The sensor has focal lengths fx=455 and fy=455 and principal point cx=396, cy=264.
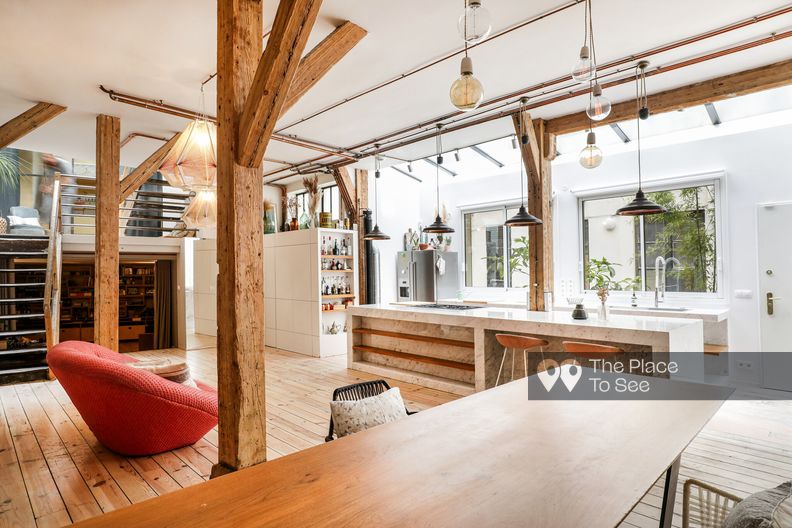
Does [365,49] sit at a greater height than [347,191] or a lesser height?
greater

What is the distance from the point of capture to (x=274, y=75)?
96.1 inches

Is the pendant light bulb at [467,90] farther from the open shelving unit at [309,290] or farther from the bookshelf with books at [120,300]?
the bookshelf with books at [120,300]

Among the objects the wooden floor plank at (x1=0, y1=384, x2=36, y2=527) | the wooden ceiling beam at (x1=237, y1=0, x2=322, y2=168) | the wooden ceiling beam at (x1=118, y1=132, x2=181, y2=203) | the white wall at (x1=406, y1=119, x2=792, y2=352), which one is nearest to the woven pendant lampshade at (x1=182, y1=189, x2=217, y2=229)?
the wooden ceiling beam at (x1=118, y1=132, x2=181, y2=203)

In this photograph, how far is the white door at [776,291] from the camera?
204 inches

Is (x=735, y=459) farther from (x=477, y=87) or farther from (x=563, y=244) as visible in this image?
(x=563, y=244)

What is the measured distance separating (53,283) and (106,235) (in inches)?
43.6

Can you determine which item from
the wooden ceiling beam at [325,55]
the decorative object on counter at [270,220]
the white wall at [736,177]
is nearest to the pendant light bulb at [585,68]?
the wooden ceiling beam at [325,55]

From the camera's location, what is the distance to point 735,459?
3.40m

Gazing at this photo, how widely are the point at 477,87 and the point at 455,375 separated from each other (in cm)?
369

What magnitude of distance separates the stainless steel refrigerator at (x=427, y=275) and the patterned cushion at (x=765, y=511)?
7.13 meters

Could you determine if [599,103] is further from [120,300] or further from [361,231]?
[120,300]

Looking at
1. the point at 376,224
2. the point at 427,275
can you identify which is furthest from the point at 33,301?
the point at 427,275

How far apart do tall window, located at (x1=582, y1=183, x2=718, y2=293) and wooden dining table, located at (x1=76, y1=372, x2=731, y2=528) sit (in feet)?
15.4

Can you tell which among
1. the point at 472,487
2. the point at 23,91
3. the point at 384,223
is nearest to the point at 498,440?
the point at 472,487
